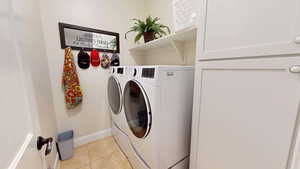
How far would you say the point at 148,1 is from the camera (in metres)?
2.04

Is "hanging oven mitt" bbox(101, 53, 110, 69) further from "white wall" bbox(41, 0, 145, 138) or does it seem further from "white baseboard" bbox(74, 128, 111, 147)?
"white baseboard" bbox(74, 128, 111, 147)

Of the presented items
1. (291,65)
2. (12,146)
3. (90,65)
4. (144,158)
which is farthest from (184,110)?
(90,65)

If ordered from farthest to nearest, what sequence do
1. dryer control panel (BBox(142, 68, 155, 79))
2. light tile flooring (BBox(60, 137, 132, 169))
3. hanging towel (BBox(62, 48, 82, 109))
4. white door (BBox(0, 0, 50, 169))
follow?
hanging towel (BBox(62, 48, 82, 109)) < light tile flooring (BBox(60, 137, 132, 169)) < dryer control panel (BBox(142, 68, 155, 79)) < white door (BBox(0, 0, 50, 169))

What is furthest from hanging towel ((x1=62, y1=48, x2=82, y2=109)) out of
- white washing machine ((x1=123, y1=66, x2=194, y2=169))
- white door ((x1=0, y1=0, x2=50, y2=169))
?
white door ((x1=0, y1=0, x2=50, y2=169))

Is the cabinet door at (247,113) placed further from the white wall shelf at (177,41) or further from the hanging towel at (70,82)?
the hanging towel at (70,82)

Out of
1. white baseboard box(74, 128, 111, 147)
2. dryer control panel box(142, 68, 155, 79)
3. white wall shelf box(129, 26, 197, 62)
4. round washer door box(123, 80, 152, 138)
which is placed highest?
white wall shelf box(129, 26, 197, 62)

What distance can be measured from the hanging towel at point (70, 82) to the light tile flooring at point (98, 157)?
2.31 feet

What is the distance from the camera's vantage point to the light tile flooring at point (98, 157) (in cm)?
139

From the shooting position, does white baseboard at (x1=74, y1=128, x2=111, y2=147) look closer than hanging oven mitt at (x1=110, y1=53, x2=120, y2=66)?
Yes

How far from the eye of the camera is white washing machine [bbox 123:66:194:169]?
0.85m

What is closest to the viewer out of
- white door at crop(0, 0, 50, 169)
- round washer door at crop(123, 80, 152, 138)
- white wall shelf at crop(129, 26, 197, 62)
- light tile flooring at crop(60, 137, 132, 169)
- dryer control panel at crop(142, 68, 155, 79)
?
white door at crop(0, 0, 50, 169)

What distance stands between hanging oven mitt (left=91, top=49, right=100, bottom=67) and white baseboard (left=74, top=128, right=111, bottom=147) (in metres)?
1.12

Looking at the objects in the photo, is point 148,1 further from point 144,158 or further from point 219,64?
point 144,158

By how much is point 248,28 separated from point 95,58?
5.73 feet
